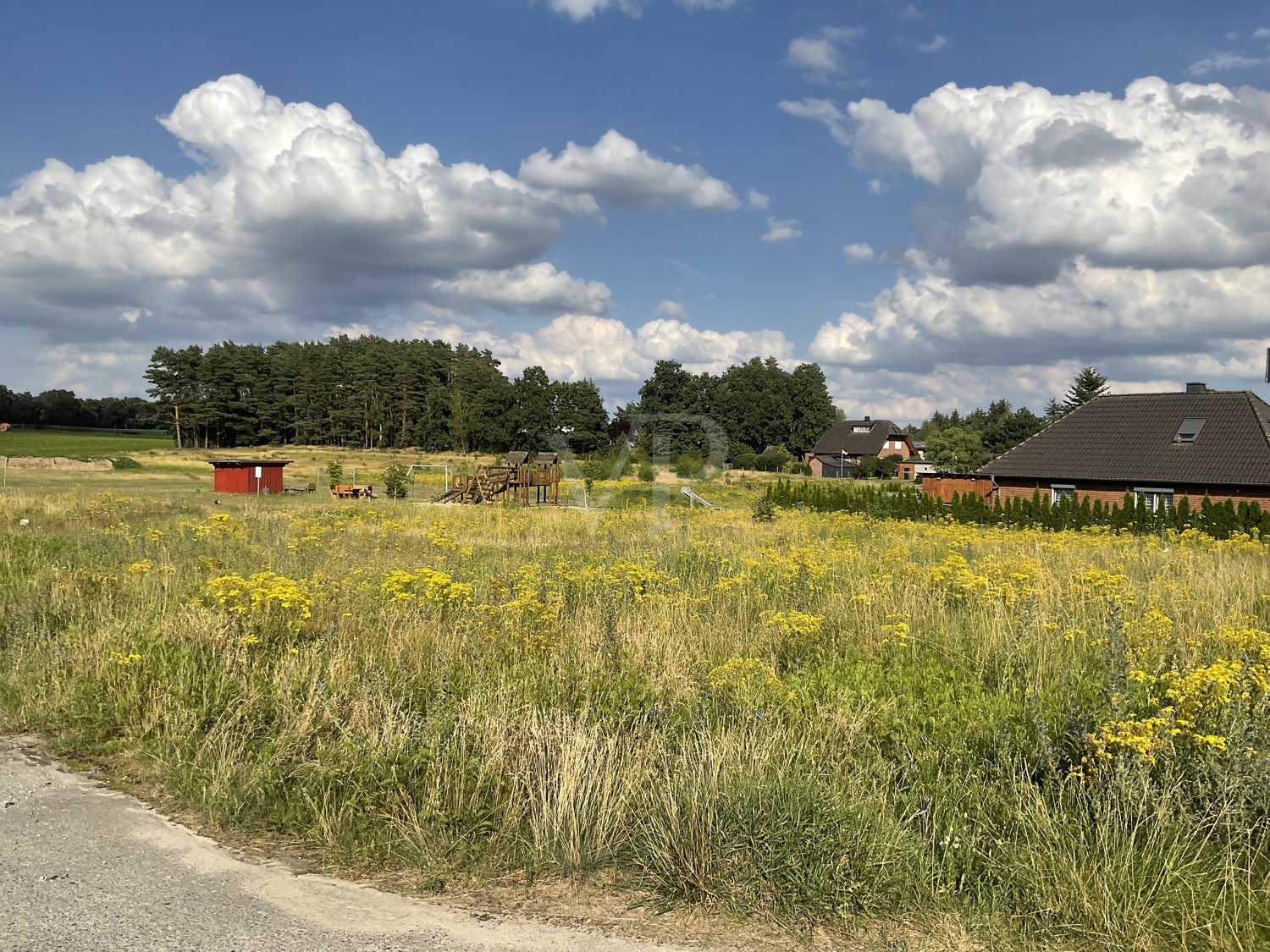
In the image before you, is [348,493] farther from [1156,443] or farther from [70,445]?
[70,445]

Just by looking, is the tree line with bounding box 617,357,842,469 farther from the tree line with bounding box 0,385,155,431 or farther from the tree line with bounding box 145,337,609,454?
the tree line with bounding box 0,385,155,431

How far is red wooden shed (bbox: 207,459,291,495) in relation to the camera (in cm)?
3388

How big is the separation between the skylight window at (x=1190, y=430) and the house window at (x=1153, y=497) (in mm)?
2274

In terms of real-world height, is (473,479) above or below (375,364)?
below

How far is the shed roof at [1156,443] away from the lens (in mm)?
27750

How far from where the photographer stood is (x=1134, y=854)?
3945 mm

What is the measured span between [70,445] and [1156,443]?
86.2 meters

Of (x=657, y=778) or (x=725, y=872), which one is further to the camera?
(x=657, y=778)

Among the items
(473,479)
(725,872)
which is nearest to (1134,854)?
(725,872)

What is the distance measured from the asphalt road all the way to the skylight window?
106ft

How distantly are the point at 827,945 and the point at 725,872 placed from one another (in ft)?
1.84

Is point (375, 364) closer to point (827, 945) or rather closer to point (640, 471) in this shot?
point (640, 471)

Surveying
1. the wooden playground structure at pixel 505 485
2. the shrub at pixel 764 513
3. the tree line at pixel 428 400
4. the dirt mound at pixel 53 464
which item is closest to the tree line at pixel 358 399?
the tree line at pixel 428 400

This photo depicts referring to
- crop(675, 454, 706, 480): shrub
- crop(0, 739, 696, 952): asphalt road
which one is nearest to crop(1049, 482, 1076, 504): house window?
crop(675, 454, 706, 480): shrub
